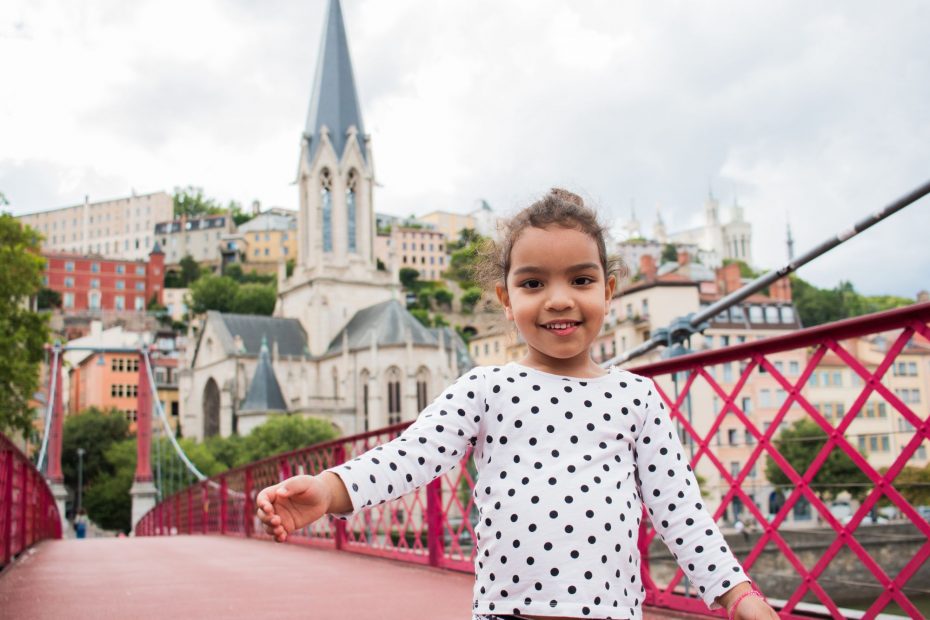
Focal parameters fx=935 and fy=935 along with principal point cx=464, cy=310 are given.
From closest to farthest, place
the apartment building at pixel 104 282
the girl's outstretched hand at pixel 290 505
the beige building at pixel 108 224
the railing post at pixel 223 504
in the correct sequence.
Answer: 1. the girl's outstretched hand at pixel 290 505
2. the railing post at pixel 223 504
3. the apartment building at pixel 104 282
4. the beige building at pixel 108 224

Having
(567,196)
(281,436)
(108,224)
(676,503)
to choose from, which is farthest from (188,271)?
(676,503)

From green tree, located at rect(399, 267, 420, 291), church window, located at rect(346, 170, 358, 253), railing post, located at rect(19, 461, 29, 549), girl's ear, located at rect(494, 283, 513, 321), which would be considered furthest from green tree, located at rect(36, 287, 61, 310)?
girl's ear, located at rect(494, 283, 513, 321)

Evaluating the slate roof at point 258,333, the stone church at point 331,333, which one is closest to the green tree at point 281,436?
the stone church at point 331,333

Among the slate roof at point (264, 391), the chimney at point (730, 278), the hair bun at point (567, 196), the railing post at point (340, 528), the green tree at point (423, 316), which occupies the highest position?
the green tree at point (423, 316)

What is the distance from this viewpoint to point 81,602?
15.9 ft

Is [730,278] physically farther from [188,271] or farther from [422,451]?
[188,271]

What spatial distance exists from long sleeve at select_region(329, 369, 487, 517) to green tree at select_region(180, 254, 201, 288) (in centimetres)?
11550

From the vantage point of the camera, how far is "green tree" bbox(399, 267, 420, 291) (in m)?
119

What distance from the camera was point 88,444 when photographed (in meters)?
56.7

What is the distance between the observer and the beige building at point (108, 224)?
128375mm

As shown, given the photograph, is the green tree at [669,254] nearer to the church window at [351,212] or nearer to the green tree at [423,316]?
the green tree at [423,316]

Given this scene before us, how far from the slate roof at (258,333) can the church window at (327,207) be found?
6.71 meters

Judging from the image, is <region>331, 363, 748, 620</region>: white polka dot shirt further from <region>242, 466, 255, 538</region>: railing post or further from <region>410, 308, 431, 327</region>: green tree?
<region>410, 308, 431, 327</region>: green tree

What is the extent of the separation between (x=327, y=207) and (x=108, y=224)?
73.4m
